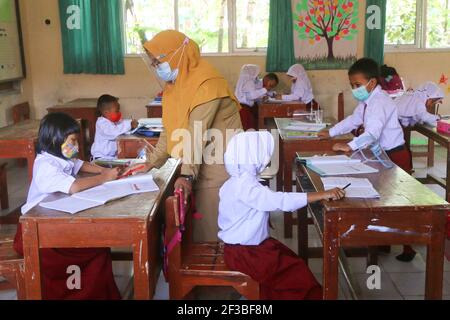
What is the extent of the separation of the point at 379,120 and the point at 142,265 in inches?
66.3

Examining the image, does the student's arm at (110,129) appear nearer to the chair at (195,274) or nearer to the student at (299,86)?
the chair at (195,274)

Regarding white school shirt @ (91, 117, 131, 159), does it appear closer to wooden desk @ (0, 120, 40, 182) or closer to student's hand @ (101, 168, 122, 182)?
wooden desk @ (0, 120, 40, 182)

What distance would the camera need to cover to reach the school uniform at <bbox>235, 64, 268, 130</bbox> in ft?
20.9

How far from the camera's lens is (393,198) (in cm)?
204

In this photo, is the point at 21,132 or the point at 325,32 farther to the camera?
the point at 325,32

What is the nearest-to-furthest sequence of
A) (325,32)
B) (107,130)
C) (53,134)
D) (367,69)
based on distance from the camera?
(53,134) → (367,69) → (107,130) → (325,32)

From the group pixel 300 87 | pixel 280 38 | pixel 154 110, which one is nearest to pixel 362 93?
pixel 154 110

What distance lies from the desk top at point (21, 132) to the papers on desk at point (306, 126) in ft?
5.66

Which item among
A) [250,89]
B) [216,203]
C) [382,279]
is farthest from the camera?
[250,89]

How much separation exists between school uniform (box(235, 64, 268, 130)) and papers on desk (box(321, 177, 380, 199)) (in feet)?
13.4

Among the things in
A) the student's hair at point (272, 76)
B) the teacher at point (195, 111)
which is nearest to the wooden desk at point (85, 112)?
the student's hair at point (272, 76)

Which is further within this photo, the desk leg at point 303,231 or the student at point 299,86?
the student at point 299,86

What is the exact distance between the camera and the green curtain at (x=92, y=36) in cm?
651

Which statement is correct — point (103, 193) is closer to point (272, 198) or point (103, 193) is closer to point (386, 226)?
point (272, 198)
